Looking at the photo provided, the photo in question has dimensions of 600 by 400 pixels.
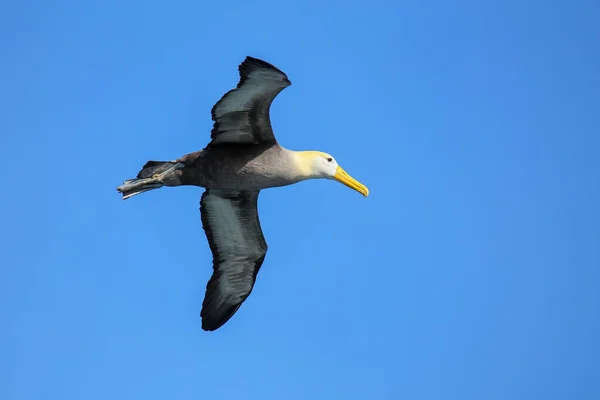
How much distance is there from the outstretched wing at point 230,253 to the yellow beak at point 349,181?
1.53 metres

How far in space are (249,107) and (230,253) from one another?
11.0ft

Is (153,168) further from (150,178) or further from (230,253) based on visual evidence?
(230,253)

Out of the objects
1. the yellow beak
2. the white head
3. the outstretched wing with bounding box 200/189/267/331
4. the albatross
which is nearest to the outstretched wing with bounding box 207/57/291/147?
the albatross

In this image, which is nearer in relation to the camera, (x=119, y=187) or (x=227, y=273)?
(x=119, y=187)

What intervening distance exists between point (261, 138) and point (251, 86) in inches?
47.3

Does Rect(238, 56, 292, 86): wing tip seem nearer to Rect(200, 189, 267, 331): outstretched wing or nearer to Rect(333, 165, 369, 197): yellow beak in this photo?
Rect(333, 165, 369, 197): yellow beak

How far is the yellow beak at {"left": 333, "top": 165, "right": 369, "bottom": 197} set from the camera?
15.9 m

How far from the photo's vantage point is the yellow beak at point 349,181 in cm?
1592

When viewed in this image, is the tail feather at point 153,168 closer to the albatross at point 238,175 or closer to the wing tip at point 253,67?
the albatross at point 238,175

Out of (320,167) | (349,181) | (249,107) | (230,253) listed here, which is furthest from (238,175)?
(230,253)

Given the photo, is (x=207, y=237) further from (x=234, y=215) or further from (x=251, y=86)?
(x=251, y=86)

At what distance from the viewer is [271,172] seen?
1500 centimetres

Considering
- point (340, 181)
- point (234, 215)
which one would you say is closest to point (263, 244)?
point (234, 215)

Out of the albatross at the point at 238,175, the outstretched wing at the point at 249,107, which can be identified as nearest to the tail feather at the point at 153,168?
the albatross at the point at 238,175
